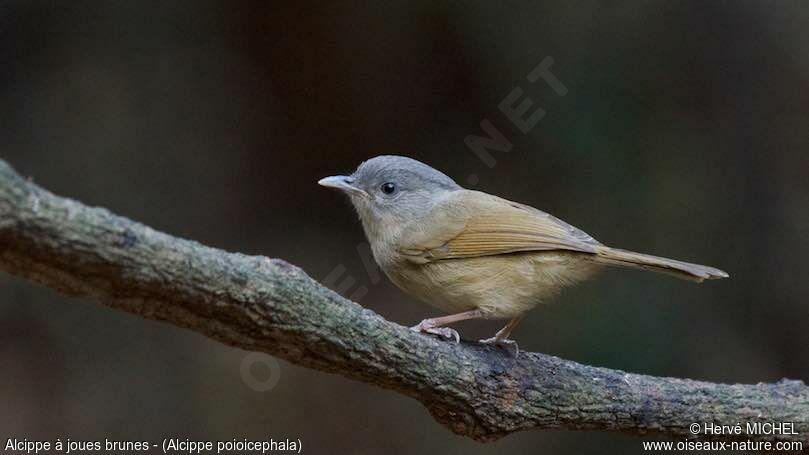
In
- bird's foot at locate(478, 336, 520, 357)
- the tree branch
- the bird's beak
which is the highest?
the bird's beak

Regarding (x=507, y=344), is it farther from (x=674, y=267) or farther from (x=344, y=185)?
(x=344, y=185)

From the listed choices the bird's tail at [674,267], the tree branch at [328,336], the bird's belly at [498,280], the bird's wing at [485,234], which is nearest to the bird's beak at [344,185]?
the bird's wing at [485,234]

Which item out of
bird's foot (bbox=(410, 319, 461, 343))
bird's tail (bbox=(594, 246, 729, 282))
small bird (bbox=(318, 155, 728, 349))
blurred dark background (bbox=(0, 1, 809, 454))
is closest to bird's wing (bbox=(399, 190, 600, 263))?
small bird (bbox=(318, 155, 728, 349))

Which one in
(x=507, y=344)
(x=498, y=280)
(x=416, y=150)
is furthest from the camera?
(x=416, y=150)

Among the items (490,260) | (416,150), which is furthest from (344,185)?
(416,150)

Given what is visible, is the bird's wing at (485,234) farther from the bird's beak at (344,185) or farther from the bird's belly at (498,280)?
the bird's beak at (344,185)

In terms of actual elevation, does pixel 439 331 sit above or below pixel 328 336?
above

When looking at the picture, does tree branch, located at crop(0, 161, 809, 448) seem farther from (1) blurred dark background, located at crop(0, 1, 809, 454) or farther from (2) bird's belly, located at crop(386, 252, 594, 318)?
(1) blurred dark background, located at crop(0, 1, 809, 454)

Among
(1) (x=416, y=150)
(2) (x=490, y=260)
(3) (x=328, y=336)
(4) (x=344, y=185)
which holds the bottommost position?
(3) (x=328, y=336)
